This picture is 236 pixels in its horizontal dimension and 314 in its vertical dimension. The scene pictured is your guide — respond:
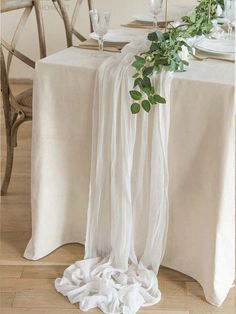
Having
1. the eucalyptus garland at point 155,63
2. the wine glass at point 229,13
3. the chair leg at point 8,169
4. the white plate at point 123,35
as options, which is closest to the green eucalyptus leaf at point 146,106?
the eucalyptus garland at point 155,63

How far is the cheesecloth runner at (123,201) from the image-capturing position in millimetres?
1477

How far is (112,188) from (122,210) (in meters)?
0.07

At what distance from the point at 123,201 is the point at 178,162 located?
0.67ft

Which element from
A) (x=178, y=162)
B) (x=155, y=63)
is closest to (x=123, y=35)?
(x=155, y=63)

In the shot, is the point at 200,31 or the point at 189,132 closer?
the point at 189,132

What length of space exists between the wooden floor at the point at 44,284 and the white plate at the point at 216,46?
2.35ft

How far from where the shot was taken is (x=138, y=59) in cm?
143

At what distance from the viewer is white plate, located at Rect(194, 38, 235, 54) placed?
164 cm

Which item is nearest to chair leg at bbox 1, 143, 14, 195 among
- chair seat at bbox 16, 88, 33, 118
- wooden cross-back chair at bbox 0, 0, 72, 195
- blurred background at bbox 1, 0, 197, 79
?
wooden cross-back chair at bbox 0, 0, 72, 195

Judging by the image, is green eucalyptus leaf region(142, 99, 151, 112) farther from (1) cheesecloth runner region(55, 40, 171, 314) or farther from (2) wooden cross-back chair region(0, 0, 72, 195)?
(2) wooden cross-back chair region(0, 0, 72, 195)

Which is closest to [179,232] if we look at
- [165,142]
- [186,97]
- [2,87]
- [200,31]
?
[165,142]

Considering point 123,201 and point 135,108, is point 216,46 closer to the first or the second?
point 135,108

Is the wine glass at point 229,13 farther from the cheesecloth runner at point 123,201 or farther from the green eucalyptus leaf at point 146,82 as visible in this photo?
the green eucalyptus leaf at point 146,82

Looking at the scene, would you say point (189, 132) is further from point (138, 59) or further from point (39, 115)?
point (39, 115)
